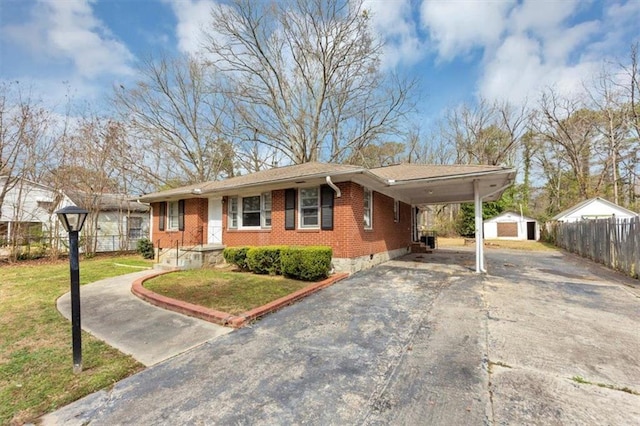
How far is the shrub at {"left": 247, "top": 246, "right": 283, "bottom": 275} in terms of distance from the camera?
812 cm

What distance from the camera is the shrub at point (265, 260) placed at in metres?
8.12

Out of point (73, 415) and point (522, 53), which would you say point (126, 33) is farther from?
point (522, 53)

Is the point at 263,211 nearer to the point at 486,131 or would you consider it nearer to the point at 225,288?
the point at 225,288

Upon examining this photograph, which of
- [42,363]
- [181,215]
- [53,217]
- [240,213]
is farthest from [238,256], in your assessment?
[53,217]

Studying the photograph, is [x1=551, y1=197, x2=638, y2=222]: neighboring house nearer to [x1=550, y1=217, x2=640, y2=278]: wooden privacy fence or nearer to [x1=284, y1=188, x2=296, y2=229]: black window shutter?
[x1=550, y1=217, x2=640, y2=278]: wooden privacy fence

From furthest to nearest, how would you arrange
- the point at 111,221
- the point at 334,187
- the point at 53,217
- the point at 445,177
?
the point at 111,221, the point at 53,217, the point at 445,177, the point at 334,187

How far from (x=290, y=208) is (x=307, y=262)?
2.36 meters

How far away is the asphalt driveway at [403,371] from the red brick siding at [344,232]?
2.98 metres

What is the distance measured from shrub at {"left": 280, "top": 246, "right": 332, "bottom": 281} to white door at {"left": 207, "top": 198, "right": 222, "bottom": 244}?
4.59 m

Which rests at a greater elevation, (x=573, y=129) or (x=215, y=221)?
(x=573, y=129)

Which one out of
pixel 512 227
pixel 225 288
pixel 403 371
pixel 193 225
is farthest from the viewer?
pixel 512 227

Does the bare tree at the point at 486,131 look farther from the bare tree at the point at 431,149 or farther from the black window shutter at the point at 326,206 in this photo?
the black window shutter at the point at 326,206

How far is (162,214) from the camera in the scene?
44.0 feet

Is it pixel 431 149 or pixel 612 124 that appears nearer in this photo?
pixel 612 124
